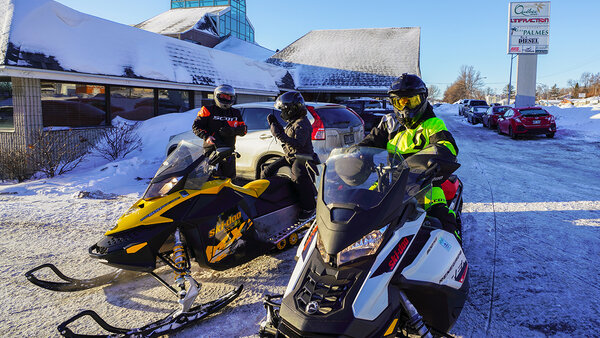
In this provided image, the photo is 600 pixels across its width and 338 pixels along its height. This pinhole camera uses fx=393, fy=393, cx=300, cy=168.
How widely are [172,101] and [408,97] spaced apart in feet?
42.6

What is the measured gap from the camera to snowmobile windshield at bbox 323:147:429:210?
2238 mm

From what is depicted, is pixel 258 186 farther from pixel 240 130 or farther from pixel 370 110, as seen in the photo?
pixel 370 110

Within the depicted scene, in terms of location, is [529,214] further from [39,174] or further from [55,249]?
[39,174]

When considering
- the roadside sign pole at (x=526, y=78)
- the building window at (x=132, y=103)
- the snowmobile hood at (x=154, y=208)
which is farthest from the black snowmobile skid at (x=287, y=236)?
the roadside sign pole at (x=526, y=78)

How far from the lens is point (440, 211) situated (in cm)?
301

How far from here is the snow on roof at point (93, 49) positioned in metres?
9.50

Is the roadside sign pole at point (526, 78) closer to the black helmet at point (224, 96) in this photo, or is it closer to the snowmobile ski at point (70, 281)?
the black helmet at point (224, 96)

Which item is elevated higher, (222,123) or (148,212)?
(222,123)

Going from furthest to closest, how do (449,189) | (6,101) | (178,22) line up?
(178,22), (6,101), (449,189)

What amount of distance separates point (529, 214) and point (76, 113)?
1135 cm

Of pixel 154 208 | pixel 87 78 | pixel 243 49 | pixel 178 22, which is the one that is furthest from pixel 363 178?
pixel 178 22

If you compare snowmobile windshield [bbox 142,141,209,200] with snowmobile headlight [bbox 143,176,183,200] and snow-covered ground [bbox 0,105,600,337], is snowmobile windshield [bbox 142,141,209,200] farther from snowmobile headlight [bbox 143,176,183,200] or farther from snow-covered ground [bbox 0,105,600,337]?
snow-covered ground [bbox 0,105,600,337]

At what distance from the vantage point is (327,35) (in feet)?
109

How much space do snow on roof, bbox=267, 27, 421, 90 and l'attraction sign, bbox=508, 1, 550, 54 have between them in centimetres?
957
